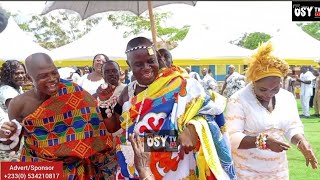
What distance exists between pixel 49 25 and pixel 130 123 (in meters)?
52.1

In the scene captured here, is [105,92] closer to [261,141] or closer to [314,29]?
[261,141]

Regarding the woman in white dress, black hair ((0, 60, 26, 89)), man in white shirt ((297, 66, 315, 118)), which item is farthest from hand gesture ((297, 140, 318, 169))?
man in white shirt ((297, 66, 315, 118))

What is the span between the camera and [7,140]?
2977 millimetres

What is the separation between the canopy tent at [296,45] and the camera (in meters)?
17.0

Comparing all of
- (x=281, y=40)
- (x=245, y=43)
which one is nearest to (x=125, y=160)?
(x=281, y=40)

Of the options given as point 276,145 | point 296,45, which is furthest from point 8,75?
point 296,45

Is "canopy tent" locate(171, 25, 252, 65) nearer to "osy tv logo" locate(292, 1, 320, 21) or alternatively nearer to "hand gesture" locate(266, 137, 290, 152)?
"osy tv logo" locate(292, 1, 320, 21)

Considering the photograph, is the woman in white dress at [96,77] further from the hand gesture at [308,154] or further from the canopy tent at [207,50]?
the canopy tent at [207,50]

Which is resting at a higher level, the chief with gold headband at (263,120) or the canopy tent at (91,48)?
the canopy tent at (91,48)

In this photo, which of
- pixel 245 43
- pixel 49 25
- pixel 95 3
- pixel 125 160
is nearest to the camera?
pixel 125 160

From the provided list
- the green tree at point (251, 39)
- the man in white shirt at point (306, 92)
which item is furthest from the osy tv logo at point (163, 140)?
the green tree at point (251, 39)

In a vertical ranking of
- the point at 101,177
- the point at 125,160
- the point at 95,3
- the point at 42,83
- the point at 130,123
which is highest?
the point at 95,3

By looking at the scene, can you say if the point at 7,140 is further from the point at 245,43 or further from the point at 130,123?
the point at 245,43

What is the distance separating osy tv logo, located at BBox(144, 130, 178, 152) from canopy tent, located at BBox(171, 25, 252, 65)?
15.1 metres
